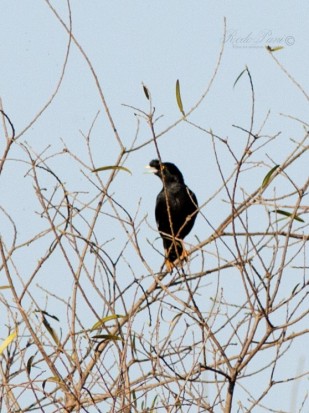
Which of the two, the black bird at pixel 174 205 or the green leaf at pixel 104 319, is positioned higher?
the black bird at pixel 174 205

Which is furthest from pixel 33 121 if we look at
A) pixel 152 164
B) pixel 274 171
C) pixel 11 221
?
pixel 152 164

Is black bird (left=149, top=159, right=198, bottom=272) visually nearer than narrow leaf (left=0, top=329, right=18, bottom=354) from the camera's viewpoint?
No

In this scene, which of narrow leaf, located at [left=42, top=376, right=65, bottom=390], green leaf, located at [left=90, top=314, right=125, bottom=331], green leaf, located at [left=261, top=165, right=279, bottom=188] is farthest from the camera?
green leaf, located at [left=261, top=165, right=279, bottom=188]

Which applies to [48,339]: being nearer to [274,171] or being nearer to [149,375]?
[149,375]

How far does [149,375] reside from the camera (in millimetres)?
→ 3555

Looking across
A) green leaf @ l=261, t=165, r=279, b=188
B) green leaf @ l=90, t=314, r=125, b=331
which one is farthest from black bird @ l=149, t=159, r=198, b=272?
green leaf @ l=90, t=314, r=125, b=331

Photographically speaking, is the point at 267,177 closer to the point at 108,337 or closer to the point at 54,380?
the point at 108,337

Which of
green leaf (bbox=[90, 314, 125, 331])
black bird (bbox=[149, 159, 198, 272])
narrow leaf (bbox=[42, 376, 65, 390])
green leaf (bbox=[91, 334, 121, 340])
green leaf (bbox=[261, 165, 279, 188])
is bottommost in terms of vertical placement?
narrow leaf (bbox=[42, 376, 65, 390])

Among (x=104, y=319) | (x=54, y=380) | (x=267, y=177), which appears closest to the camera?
(x=54, y=380)

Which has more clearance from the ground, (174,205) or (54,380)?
(174,205)

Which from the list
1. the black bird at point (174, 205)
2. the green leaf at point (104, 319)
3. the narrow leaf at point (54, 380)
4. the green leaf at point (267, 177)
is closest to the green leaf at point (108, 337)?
the green leaf at point (104, 319)

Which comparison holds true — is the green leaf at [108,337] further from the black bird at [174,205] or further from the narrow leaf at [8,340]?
the black bird at [174,205]

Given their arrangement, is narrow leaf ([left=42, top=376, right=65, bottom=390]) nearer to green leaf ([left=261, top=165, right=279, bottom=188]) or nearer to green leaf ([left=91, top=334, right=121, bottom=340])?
green leaf ([left=91, top=334, right=121, bottom=340])

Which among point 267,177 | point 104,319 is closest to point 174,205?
point 267,177
